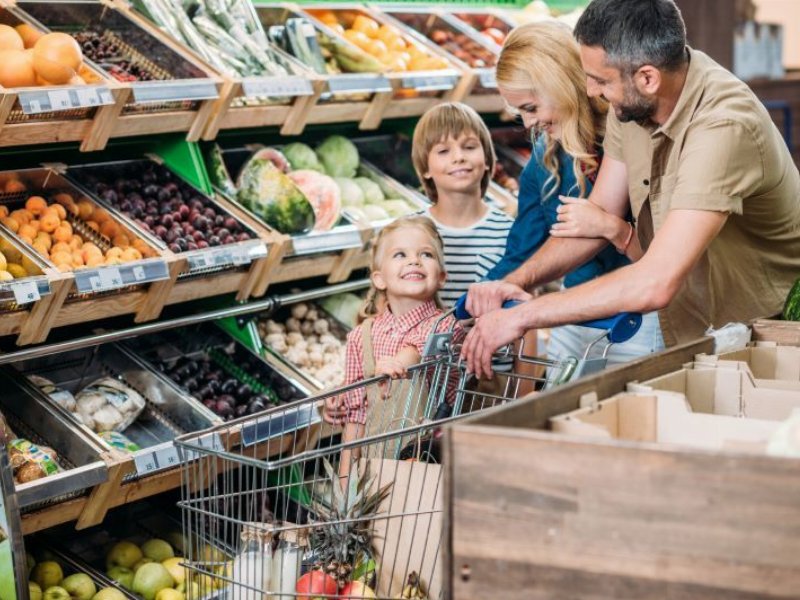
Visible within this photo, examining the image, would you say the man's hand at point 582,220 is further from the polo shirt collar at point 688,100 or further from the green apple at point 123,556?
the green apple at point 123,556

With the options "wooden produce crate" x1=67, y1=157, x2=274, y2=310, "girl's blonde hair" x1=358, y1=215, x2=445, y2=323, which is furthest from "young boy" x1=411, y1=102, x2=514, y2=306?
"wooden produce crate" x1=67, y1=157, x2=274, y2=310

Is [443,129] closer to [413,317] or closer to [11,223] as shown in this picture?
[413,317]

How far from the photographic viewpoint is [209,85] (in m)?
3.84

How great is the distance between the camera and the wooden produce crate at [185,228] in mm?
3720

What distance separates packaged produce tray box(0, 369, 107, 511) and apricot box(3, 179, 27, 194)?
62cm

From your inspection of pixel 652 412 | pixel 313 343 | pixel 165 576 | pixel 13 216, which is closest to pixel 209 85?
pixel 13 216

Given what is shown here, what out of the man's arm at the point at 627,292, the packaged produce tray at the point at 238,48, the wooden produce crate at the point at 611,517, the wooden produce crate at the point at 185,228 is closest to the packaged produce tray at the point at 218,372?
the wooden produce crate at the point at 185,228

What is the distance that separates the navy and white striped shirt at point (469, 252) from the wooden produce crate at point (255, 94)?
79 cm

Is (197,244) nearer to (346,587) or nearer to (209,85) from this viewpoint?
(209,85)

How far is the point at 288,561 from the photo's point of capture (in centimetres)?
234

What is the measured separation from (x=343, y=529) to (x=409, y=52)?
3.19 metres

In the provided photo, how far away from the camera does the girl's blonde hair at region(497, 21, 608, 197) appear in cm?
304

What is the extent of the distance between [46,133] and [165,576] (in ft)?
4.69

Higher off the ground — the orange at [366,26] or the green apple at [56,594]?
the orange at [366,26]
